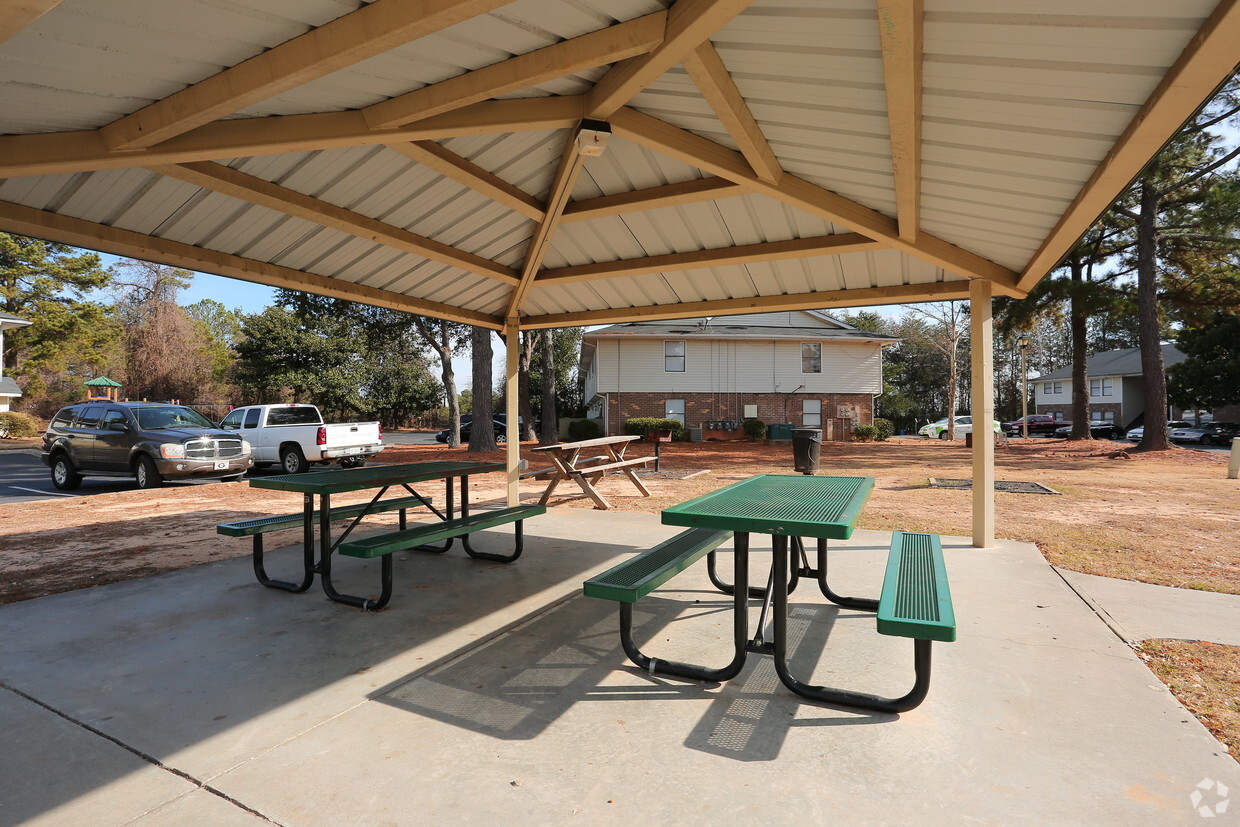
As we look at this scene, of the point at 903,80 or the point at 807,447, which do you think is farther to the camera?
the point at 807,447

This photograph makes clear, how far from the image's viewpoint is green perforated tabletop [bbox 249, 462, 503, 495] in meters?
4.49

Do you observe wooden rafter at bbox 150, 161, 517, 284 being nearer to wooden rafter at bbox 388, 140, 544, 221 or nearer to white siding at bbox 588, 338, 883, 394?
wooden rafter at bbox 388, 140, 544, 221

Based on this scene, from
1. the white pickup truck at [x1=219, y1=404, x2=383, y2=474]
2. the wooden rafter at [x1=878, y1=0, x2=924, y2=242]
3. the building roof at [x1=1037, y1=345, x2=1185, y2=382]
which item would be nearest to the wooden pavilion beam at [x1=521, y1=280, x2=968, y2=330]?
the wooden rafter at [x1=878, y1=0, x2=924, y2=242]

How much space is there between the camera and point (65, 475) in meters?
12.8

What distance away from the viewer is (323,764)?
251cm

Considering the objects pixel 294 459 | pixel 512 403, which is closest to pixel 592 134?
pixel 512 403

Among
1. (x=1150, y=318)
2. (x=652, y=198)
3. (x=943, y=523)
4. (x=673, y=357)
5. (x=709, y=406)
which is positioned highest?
(x=1150, y=318)

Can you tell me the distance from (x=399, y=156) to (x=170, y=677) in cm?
386

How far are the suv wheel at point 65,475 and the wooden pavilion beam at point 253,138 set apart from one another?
41.7 feet

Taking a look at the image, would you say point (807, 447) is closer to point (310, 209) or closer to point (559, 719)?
point (310, 209)

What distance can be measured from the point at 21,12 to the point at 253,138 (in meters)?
2.30

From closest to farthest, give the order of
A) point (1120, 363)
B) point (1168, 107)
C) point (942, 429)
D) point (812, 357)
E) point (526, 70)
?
point (1168, 107) < point (526, 70) < point (812, 357) < point (942, 429) < point (1120, 363)

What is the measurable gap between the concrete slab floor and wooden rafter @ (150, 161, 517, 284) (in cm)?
309

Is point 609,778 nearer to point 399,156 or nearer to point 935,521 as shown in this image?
point 399,156
